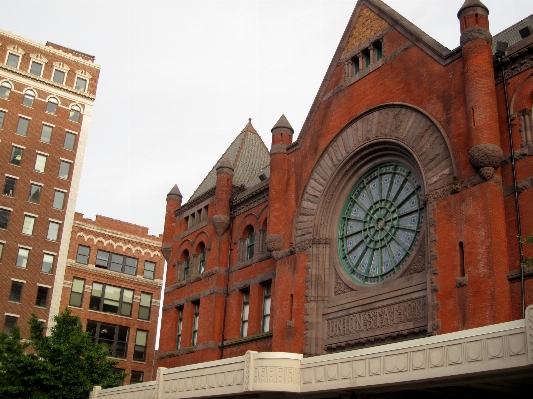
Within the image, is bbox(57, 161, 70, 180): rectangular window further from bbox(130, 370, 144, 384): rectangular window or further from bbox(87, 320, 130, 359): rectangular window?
bbox(130, 370, 144, 384): rectangular window

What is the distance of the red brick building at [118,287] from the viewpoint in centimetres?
6212

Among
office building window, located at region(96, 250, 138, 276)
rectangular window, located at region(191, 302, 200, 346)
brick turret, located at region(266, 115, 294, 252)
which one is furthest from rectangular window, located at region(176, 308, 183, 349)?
office building window, located at region(96, 250, 138, 276)

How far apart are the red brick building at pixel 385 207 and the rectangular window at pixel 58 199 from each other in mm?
30471

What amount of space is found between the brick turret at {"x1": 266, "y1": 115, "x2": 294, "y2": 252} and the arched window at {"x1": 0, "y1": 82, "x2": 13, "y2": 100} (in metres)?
39.2

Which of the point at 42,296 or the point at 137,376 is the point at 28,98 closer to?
the point at 42,296

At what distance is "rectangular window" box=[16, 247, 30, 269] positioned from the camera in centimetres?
5925

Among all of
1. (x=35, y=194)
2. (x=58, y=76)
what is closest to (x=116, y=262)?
(x=35, y=194)

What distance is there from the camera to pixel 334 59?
30.8 meters

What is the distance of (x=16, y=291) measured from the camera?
2287 inches

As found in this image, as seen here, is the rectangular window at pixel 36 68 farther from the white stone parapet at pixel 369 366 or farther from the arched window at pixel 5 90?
the white stone parapet at pixel 369 366

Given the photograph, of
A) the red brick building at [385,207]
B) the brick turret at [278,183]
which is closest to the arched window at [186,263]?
the red brick building at [385,207]

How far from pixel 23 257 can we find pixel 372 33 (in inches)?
1651

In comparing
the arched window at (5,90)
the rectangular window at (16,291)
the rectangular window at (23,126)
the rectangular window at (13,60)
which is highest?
the rectangular window at (13,60)

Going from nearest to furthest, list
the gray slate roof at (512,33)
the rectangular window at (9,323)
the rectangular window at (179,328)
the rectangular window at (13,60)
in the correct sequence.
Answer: the gray slate roof at (512,33)
the rectangular window at (179,328)
the rectangular window at (9,323)
the rectangular window at (13,60)
